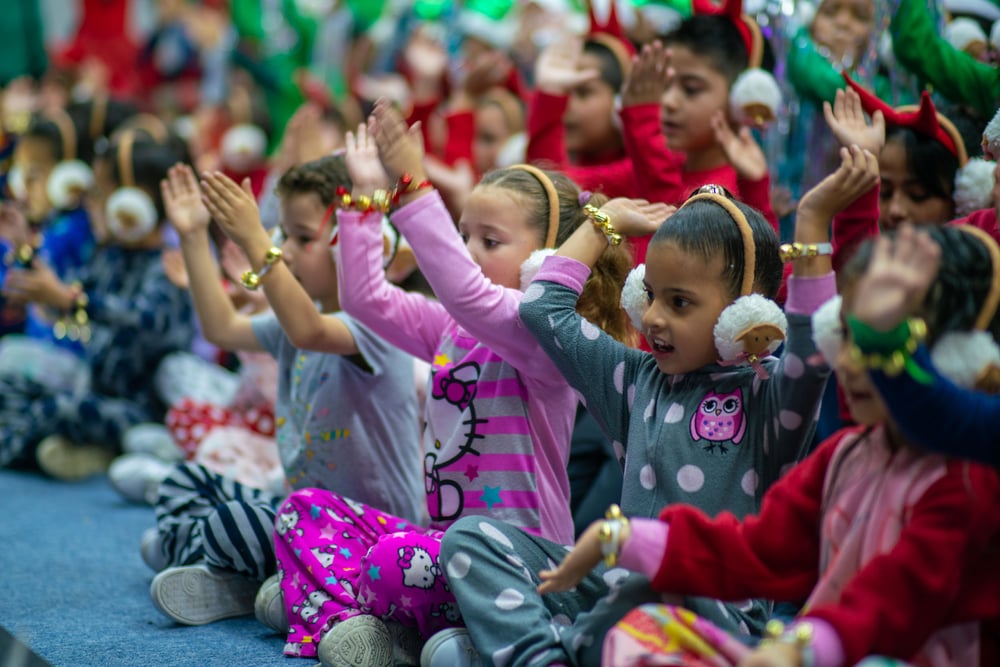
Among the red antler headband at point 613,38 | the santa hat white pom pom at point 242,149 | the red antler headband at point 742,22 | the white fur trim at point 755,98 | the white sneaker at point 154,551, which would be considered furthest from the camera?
the santa hat white pom pom at point 242,149

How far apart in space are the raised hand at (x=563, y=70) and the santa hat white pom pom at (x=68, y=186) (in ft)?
6.05

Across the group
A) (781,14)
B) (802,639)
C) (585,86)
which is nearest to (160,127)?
(585,86)

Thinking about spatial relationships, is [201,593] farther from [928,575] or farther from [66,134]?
[66,134]

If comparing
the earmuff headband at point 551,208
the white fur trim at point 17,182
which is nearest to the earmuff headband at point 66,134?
the white fur trim at point 17,182

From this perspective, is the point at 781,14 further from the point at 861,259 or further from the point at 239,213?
the point at 861,259

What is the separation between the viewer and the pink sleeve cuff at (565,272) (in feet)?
6.35

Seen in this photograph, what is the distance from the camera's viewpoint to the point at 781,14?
3082 mm

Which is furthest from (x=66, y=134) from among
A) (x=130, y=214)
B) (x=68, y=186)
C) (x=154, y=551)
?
(x=154, y=551)

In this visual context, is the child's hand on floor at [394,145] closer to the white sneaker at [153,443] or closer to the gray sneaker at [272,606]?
the gray sneaker at [272,606]

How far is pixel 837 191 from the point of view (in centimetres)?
163

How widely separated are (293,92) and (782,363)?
16.6 ft

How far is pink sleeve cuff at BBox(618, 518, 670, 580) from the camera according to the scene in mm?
1520

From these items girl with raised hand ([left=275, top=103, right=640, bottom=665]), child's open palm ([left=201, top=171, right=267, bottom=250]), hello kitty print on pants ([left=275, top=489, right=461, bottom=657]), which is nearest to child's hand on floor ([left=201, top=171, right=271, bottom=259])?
child's open palm ([left=201, top=171, right=267, bottom=250])

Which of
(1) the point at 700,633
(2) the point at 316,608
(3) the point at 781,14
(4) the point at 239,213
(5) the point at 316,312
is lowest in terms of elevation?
(2) the point at 316,608
